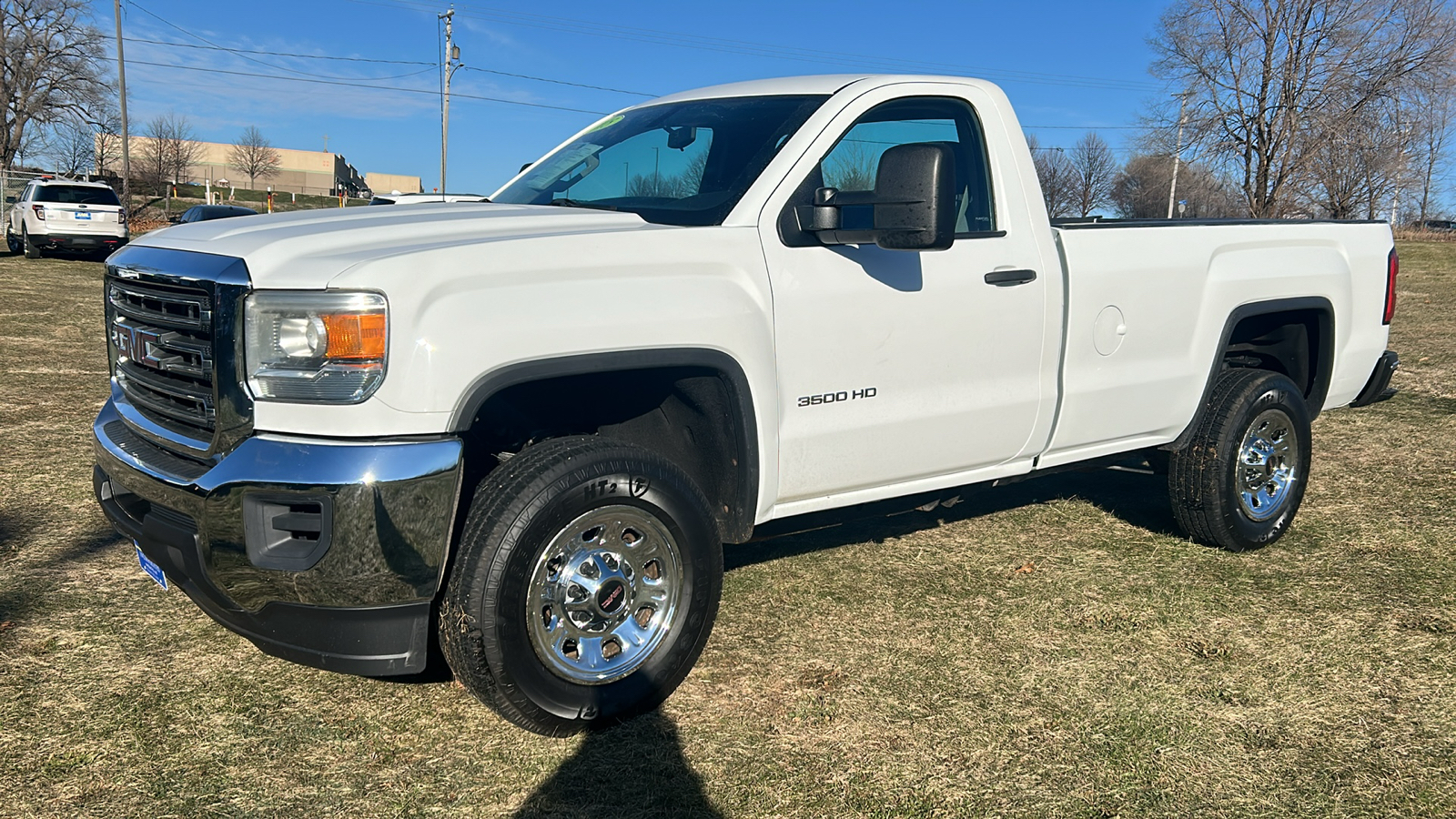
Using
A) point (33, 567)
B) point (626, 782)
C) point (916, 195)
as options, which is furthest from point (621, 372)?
point (33, 567)

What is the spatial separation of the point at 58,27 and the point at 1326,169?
56.7 metres

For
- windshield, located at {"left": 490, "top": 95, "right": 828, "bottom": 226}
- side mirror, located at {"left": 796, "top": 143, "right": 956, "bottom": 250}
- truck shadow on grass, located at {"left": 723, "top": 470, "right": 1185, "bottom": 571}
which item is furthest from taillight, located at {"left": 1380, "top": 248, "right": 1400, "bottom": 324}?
windshield, located at {"left": 490, "top": 95, "right": 828, "bottom": 226}

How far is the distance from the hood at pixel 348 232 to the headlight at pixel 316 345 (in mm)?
65

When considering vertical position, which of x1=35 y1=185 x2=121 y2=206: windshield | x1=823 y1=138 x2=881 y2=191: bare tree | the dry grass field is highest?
x1=35 y1=185 x2=121 y2=206: windshield

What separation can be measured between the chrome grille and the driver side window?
2.10 meters

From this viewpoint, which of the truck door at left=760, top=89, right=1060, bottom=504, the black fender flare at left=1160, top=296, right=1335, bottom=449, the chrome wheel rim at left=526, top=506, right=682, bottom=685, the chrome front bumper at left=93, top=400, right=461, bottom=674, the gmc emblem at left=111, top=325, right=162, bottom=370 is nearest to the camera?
the chrome front bumper at left=93, top=400, right=461, bottom=674

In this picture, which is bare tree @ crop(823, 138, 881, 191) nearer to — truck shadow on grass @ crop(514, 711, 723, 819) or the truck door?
the truck door

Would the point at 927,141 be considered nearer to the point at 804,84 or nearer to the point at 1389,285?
the point at 804,84

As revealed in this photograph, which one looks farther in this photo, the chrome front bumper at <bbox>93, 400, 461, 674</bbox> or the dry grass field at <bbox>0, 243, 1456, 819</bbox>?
the dry grass field at <bbox>0, 243, 1456, 819</bbox>

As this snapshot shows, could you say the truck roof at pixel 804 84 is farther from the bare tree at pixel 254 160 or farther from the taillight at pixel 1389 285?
the bare tree at pixel 254 160

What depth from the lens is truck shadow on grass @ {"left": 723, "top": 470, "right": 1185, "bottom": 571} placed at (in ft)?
16.2

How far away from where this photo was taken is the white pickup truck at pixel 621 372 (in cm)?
284

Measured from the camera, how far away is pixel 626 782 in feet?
10.0

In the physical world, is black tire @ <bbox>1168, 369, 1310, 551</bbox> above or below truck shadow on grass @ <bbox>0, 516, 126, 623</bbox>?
above
